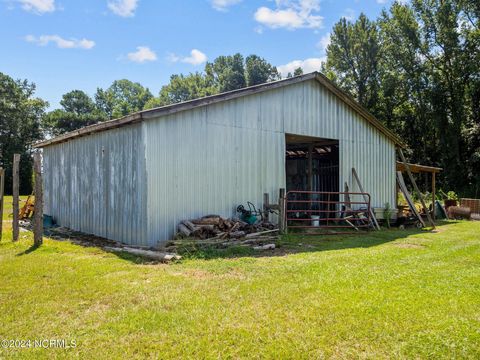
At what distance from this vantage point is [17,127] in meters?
39.8

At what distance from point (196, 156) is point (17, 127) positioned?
125 feet

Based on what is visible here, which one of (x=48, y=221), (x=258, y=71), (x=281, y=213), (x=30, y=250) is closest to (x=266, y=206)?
(x=281, y=213)

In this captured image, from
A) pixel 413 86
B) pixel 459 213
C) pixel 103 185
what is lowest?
pixel 459 213

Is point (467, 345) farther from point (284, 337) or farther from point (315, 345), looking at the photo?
point (284, 337)

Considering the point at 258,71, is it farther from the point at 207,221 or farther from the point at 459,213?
the point at 207,221

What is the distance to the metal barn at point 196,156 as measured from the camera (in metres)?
8.91

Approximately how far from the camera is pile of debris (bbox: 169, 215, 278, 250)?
8.24m

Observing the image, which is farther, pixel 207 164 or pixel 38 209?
pixel 207 164

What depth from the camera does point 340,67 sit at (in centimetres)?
3597

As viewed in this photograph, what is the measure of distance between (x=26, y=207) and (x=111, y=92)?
2114 inches

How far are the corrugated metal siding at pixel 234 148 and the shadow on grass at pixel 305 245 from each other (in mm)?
1712

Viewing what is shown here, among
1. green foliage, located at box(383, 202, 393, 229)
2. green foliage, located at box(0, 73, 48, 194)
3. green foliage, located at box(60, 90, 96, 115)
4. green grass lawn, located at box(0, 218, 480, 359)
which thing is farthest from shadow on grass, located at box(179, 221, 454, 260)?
green foliage, located at box(60, 90, 96, 115)

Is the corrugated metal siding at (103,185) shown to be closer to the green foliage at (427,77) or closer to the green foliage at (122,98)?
the green foliage at (427,77)

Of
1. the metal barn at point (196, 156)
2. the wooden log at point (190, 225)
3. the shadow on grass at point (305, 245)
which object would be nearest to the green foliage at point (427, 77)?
the metal barn at point (196, 156)
